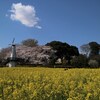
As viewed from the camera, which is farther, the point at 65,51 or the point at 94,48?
the point at 94,48

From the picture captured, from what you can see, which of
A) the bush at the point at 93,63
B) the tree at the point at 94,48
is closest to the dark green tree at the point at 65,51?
the bush at the point at 93,63

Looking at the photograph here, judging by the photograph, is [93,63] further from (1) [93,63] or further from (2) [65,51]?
(2) [65,51]

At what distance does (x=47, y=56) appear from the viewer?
213 feet

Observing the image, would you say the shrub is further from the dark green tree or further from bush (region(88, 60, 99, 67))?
the dark green tree

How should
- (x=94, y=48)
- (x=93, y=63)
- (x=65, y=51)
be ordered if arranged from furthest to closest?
(x=94, y=48), (x=65, y=51), (x=93, y=63)

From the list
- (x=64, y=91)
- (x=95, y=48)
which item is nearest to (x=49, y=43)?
(x=95, y=48)

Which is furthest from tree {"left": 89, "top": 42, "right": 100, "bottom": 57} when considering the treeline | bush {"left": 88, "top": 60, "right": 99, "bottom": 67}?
bush {"left": 88, "top": 60, "right": 99, "bottom": 67}

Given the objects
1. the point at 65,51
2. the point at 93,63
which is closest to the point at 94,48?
the point at 65,51

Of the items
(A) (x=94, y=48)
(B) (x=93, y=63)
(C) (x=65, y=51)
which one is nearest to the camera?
(B) (x=93, y=63)

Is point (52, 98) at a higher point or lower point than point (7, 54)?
A: lower

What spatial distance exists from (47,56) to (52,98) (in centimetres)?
5649

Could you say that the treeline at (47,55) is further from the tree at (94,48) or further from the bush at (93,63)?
the tree at (94,48)

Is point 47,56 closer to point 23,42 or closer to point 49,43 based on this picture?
point 49,43

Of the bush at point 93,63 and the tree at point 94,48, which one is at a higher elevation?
the tree at point 94,48
